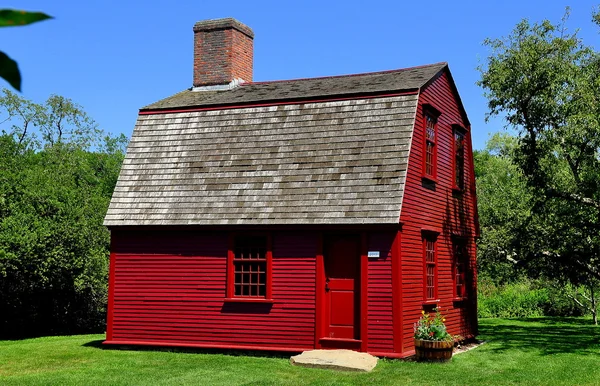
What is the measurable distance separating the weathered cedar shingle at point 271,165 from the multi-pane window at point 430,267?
2.57 m

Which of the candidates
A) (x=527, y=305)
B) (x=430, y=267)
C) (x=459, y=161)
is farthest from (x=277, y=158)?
(x=527, y=305)

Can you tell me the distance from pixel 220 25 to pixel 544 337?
12884 mm

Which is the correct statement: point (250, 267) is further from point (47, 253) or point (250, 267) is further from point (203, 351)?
point (47, 253)

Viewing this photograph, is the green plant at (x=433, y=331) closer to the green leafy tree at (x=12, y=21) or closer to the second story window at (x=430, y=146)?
the second story window at (x=430, y=146)

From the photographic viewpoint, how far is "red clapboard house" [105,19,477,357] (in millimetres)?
14594

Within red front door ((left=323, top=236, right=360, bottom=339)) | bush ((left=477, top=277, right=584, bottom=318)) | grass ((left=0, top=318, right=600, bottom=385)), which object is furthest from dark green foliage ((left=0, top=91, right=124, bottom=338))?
bush ((left=477, top=277, right=584, bottom=318))

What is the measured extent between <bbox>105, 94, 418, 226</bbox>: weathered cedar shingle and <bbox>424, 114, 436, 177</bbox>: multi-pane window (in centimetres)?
147

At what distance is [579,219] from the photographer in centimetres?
2169

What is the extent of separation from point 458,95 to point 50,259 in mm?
13635

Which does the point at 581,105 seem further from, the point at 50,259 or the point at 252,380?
the point at 50,259

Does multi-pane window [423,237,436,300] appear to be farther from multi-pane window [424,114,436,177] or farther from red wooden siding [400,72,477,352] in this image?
multi-pane window [424,114,436,177]

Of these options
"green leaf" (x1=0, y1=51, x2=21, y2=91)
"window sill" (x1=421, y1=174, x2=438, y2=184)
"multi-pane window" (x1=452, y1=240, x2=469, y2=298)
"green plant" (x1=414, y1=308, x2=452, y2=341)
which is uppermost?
"window sill" (x1=421, y1=174, x2=438, y2=184)

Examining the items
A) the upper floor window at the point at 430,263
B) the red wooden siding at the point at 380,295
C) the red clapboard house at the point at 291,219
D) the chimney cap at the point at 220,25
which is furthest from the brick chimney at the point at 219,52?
the red wooden siding at the point at 380,295

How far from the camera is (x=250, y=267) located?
610 inches
